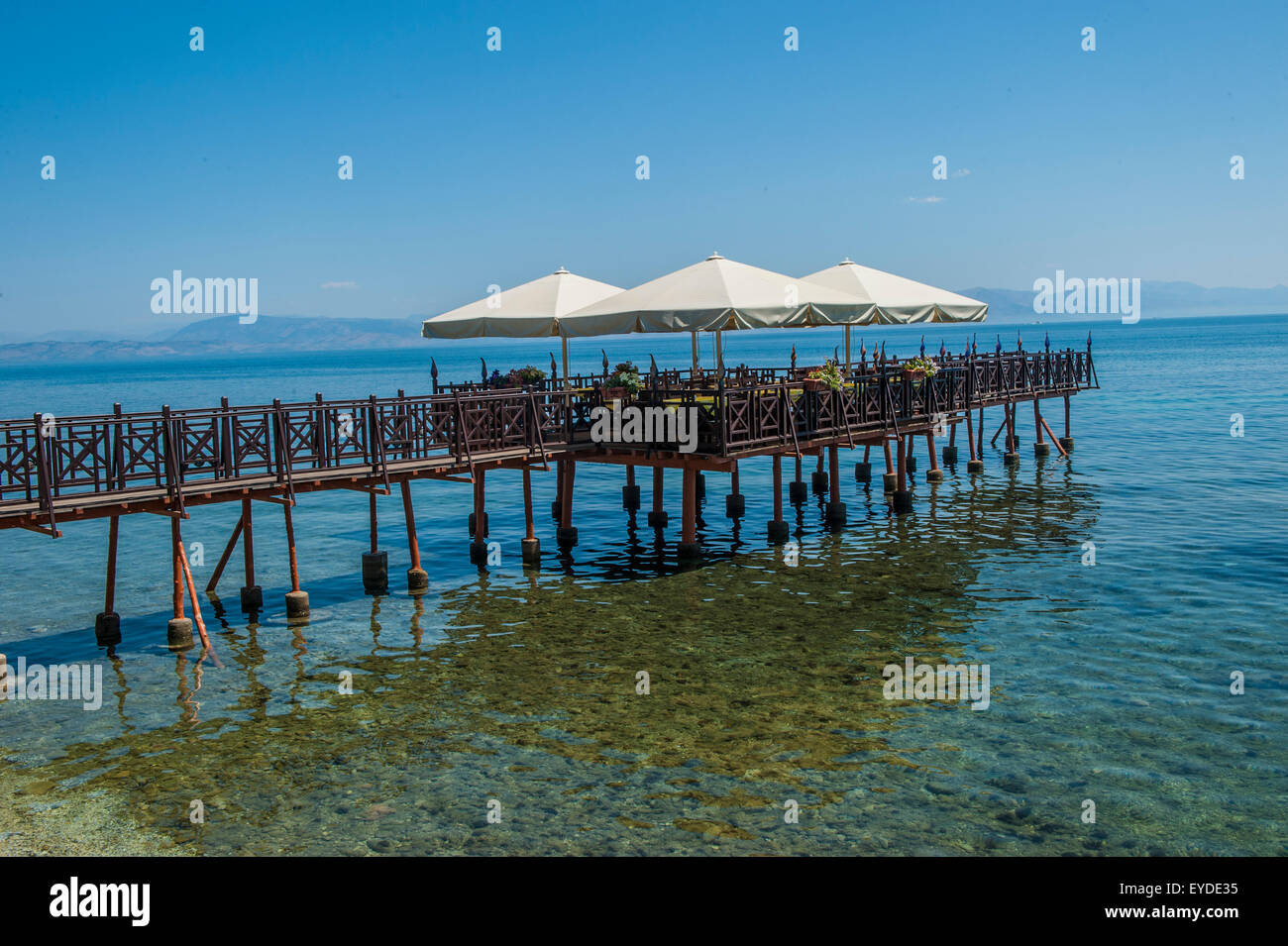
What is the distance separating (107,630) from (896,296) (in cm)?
1822

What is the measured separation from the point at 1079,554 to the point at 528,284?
551 inches

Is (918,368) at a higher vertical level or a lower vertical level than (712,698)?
higher

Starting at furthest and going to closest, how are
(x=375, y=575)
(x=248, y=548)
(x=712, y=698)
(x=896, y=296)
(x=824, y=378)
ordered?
(x=896, y=296) → (x=824, y=378) → (x=375, y=575) → (x=248, y=548) → (x=712, y=698)

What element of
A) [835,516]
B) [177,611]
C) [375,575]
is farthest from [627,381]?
[177,611]

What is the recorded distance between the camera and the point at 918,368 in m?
26.3

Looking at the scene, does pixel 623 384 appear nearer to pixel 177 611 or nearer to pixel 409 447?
pixel 409 447

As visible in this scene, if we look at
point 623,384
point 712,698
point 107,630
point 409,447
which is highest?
point 623,384

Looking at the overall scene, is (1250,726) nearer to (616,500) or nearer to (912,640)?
(912,640)

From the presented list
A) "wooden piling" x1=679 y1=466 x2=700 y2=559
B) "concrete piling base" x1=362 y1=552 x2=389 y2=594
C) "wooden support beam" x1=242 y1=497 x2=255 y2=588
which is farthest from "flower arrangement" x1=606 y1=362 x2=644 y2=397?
"wooden support beam" x1=242 y1=497 x2=255 y2=588

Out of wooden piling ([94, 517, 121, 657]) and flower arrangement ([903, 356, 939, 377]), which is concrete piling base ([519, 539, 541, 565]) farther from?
flower arrangement ([903, 356, 939, 377])

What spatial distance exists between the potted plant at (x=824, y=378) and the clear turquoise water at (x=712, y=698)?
3.78m

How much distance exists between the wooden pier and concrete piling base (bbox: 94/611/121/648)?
2 cm

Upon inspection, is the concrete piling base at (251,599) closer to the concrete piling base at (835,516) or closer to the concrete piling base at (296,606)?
the concrete piling base at (296,606)
